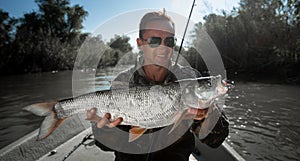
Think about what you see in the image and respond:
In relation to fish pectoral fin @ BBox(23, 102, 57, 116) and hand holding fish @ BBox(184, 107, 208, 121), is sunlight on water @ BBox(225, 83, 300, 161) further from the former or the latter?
fish pectoral fin @ BBox(23, 102, 57, 116)

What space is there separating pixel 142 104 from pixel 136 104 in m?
0.06

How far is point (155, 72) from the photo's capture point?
3.05m

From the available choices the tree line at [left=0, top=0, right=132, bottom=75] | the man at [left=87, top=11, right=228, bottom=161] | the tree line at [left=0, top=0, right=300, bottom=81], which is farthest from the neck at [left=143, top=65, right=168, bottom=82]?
the tree line at [left=0, top=0, right=132, bottom=75]

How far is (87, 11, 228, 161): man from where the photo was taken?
2709 mm

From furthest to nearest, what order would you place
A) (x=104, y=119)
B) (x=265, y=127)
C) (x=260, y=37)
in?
(x=260, y=37) → (x=265, y=127) → (x=104, y=119)

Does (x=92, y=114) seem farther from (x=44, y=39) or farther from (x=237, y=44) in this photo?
(x=44, y=39)

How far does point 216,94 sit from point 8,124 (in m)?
9.89

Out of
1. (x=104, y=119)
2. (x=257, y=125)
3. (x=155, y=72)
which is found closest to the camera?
(x=104, y=119)

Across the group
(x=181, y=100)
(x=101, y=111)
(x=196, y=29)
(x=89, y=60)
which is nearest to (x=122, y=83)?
(x=101, y=111)

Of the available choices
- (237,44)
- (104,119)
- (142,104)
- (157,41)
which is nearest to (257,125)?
(157,41)

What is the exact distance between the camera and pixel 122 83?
2973 mm

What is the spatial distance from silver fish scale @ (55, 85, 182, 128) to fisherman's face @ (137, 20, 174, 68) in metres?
0.58

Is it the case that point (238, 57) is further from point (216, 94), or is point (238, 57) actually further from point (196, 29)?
point (216, 94)

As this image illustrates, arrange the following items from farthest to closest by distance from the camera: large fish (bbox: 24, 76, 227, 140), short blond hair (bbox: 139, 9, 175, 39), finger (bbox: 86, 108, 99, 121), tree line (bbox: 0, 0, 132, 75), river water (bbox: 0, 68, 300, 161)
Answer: tree line (bbox: 0, 0, 132, 75)
river water (bbox: 0, 68, 300, 161)
short blond hair (bbox: 139, 9, 175, 39)
finger (bbox: 86, 108, 99, 121)
large fish (bbox: 24, 76, 227, 140)
